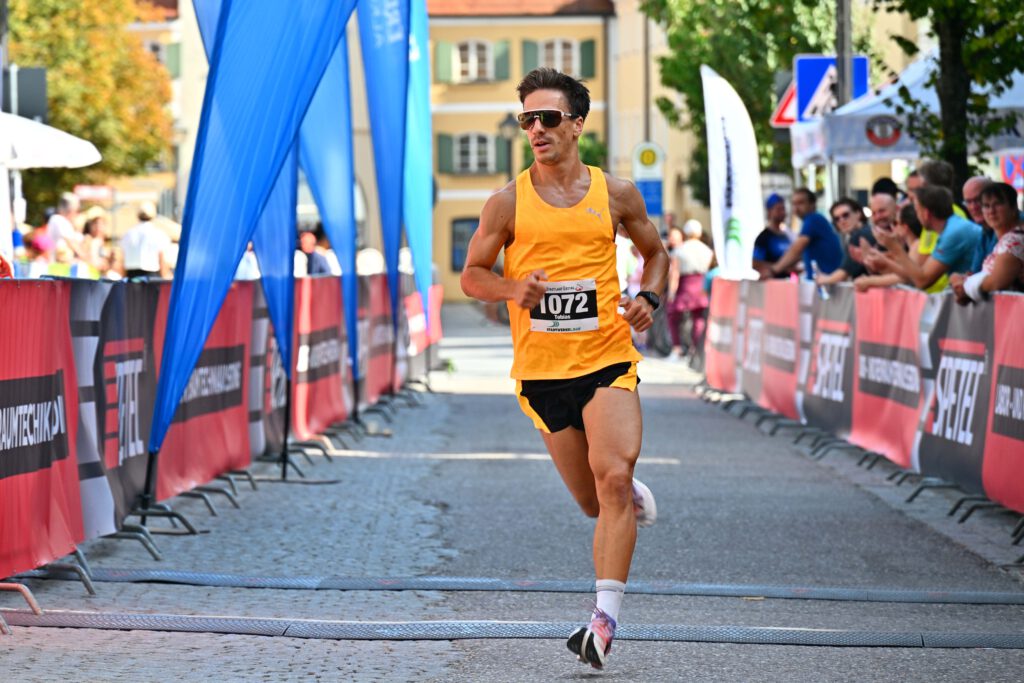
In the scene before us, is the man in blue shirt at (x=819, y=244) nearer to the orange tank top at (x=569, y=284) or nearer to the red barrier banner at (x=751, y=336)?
the red barrier banner at (x=751, y=336)

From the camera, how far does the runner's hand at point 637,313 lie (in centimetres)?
738

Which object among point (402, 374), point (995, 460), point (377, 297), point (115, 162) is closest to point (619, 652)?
point (995, 460)

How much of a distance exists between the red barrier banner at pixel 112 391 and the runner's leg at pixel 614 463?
10.6 feet

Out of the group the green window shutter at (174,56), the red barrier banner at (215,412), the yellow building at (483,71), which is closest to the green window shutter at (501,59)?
the yellow building at (483,71)

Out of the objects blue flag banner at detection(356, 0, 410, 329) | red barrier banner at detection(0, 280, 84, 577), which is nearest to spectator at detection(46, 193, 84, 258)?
blue flag banner at detection(356, 0, 410, 329)

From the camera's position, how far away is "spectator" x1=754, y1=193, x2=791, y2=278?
21.7 m

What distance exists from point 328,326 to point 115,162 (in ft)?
148

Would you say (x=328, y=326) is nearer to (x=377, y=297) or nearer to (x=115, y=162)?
(x=377, y=297)

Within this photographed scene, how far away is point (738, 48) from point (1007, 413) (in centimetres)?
2669

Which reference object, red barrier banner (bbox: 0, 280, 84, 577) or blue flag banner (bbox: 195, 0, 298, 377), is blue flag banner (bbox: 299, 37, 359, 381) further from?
red barrier banner (bbox: 0, 280, 84, 577)

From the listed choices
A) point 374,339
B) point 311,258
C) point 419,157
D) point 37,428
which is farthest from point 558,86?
point 311,258

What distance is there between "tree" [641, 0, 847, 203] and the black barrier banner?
12.1 meters

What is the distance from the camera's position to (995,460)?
1155 centimetres

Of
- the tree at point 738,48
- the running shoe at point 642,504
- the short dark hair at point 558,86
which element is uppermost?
the tree at point 738,48
